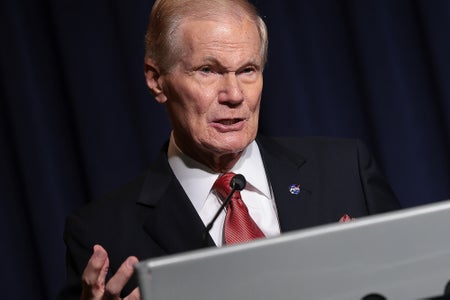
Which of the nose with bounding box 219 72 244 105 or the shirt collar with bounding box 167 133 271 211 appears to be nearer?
the nose with bounding box 219 72 244 105

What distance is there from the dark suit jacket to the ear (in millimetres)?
148

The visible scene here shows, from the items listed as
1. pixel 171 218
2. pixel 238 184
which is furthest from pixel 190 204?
pixel 238 184

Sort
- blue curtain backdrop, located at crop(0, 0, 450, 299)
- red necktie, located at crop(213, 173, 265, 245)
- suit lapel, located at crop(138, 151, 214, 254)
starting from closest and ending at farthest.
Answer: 1. red necktie, located at crop(213, 173, 265, 245)
2. suit lapel, located at crop(138, 151, 214, 254)
3. blue curtain backdrop, located at crop(0, 0, 450, 299)

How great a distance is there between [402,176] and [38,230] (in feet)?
4.14

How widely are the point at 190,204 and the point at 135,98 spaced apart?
0.99 m

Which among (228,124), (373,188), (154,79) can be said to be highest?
(154,79)

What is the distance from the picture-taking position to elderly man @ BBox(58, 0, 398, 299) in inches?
72.0

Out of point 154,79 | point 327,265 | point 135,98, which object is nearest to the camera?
point 327,265

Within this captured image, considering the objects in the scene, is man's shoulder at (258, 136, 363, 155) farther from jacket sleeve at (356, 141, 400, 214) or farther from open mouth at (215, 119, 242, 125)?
open mouth at (215, 119, 242, 125)

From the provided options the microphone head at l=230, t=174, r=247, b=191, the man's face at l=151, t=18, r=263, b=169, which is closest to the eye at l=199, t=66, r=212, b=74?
the man's face at l=151, t=18, r=263, b=169

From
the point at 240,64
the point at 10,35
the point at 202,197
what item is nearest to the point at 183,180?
the point at 202,197

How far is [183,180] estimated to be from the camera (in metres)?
1.97

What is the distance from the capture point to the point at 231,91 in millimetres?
1808

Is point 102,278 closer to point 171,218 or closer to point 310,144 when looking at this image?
point 171,218
